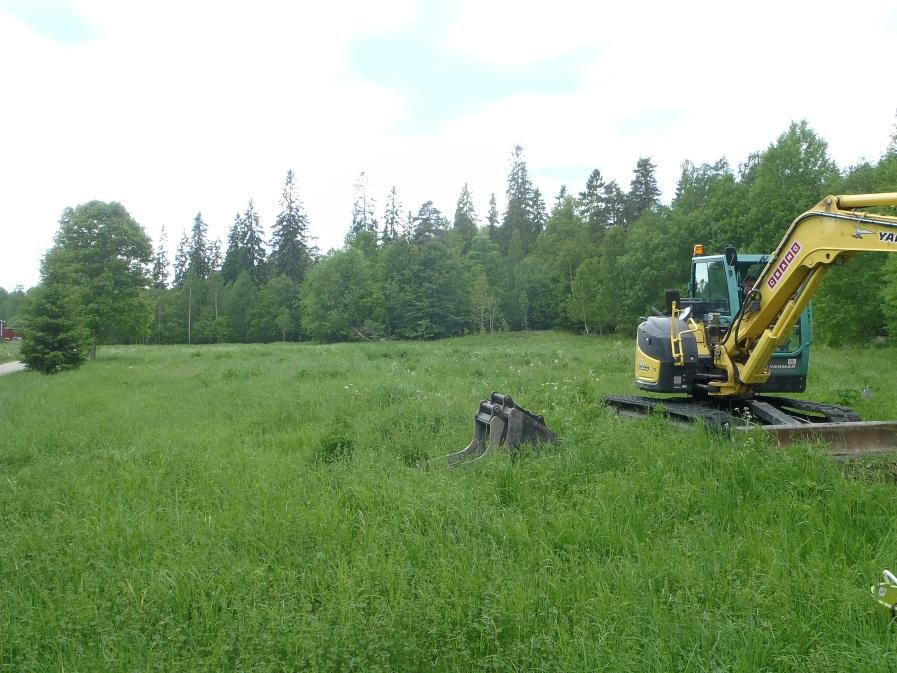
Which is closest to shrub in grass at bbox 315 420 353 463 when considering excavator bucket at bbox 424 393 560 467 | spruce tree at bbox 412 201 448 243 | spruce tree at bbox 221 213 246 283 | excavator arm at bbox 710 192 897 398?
excavator bucket at bbox 424 393 560 467

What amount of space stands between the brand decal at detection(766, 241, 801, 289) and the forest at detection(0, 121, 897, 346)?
54.8ft

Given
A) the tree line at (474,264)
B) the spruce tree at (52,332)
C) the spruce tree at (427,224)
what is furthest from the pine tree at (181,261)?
the spruce tree at (52,332)

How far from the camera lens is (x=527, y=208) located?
75250mm

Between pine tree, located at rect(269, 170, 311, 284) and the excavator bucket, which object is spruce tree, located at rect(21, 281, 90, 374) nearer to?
the excavator bucket

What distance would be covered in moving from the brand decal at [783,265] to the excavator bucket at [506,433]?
3.09 metres

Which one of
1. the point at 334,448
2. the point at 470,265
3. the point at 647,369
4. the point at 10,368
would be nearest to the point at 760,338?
the point at 647,369

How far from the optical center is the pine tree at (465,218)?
72938 mm

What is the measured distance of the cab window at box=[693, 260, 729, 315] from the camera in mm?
8656

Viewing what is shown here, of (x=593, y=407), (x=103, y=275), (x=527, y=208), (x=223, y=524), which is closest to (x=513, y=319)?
(x=527, y=208)

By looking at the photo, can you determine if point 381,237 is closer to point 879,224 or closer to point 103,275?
point 103,275

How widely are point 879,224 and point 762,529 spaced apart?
10.5ft

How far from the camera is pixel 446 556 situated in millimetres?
4051

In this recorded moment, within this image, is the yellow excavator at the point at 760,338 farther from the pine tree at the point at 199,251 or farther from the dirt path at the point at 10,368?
the pine tree at the point at 199,251

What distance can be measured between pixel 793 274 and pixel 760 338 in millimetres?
990
